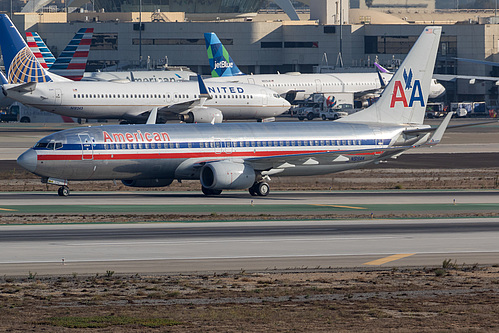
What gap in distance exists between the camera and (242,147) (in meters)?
51.3

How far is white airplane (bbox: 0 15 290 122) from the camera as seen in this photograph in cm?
9425

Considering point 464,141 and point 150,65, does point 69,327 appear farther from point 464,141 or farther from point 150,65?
point 150,65

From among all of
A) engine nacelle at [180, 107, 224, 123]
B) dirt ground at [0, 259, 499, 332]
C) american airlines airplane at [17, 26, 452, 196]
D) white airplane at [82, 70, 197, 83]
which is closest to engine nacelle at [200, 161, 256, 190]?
american airlines airplane at [17, 26, 452, 196]

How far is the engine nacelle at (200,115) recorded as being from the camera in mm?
93500

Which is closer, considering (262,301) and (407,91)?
(262,301)

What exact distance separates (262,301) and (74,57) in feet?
331

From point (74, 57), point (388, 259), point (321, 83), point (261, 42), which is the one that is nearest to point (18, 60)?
point (74, 57)

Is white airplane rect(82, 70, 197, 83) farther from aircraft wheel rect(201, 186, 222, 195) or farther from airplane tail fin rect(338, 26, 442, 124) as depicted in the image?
aircraft wheel rect(201, 186, 222, 195)

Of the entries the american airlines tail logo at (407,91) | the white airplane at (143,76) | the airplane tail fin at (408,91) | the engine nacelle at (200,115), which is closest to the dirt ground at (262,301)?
the airplane tail fin at (408,91)

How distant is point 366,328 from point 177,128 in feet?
107

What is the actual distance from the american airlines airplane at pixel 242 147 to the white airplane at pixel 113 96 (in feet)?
124

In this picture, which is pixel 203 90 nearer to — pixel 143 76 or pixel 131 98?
pixel 131 98

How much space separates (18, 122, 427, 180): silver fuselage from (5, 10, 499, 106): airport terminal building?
130 m

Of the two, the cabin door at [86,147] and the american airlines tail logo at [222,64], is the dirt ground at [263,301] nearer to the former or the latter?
the cabin door at [86,147]
